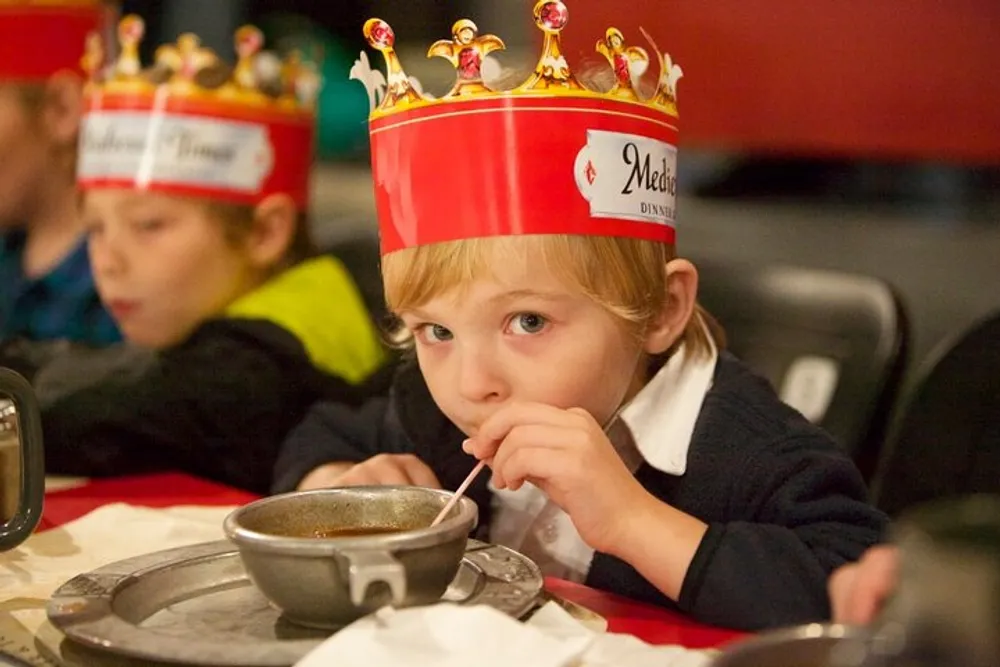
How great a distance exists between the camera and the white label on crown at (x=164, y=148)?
1751 mm

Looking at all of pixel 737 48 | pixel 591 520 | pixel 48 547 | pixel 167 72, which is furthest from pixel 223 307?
pixel 591 520

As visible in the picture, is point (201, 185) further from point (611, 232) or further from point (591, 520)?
point (591, 520)

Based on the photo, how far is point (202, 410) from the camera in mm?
1671

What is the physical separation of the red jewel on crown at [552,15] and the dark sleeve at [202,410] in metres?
0.78

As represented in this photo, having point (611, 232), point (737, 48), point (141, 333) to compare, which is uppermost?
point (737, 48)

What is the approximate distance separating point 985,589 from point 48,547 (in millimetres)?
880

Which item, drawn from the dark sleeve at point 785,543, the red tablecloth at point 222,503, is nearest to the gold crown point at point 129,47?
the red tablecloth at point 222,503

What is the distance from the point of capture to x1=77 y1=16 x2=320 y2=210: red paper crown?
1.75 m

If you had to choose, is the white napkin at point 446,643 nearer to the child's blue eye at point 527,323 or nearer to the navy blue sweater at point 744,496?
the navy blue sweater at point 744,496

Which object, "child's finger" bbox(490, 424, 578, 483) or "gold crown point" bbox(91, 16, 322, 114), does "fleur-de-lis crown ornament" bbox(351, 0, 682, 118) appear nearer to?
"child's finger" bbox(490, 424, 578, 483)

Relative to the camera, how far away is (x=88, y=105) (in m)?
1.82

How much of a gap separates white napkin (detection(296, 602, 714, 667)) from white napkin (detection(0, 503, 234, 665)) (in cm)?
25

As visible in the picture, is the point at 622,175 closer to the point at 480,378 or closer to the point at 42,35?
the point at 480,378

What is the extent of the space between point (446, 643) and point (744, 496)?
38cm
